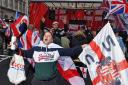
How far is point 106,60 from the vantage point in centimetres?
693

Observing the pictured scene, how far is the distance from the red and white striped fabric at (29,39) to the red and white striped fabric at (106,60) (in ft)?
12.6

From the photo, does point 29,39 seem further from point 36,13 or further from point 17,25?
point 36,13

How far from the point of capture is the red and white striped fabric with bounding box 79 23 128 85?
666 centimetres

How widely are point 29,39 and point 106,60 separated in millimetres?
4580

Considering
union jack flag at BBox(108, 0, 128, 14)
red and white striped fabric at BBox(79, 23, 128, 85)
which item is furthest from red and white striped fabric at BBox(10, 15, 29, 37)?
red and white striped fabric at BBox(79, 23, 128, 85)

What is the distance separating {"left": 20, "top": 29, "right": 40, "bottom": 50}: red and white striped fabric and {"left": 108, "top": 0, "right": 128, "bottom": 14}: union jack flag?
333cm

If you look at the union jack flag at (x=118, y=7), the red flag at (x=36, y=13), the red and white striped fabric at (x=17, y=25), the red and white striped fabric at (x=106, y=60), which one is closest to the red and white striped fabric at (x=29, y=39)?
the red and white striped fabric at (x=17, y=25)

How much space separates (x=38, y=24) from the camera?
1533cm

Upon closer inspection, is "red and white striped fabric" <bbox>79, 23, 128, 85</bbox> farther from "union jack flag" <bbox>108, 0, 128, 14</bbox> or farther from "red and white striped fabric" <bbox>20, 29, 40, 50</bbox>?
"union jack flag" <bbox>108, 0, 128, 14</bbox>

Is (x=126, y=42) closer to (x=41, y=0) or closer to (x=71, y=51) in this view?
(x=41, y=0)

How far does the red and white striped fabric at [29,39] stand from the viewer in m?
10.9

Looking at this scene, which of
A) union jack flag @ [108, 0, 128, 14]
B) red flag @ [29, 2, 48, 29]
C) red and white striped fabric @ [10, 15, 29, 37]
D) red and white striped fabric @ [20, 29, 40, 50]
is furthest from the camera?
red flag @ [29, 2, 48, 29]

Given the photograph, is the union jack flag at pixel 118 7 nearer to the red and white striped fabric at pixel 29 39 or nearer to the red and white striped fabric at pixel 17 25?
the red and white striped fabric at pixel 29 39

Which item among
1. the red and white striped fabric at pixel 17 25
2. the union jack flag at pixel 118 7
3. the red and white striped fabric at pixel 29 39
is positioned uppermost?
the union jack flag at pixel 118 7
